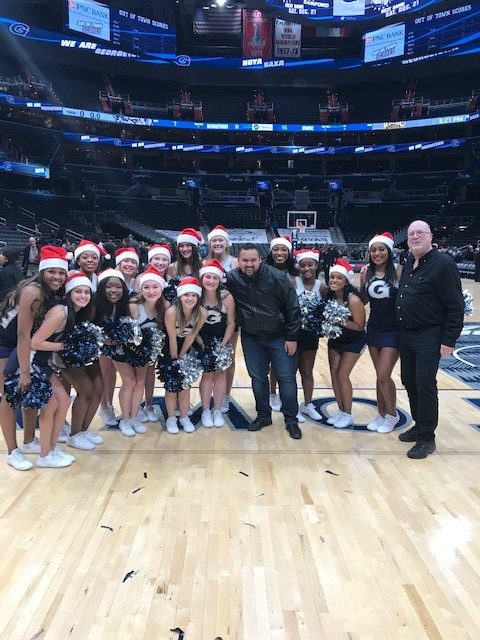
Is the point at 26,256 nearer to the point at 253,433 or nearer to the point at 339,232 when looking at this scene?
the point at 253,433

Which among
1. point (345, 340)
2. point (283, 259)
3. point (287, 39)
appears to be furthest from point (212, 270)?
point (287, 39)

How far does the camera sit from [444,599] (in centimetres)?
190

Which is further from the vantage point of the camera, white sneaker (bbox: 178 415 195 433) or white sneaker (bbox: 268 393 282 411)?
white sneaker (bbox: 268 393 282 411)

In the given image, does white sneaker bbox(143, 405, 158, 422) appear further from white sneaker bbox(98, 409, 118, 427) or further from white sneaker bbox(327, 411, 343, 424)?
white sneaker bbox(327, 411, 343, 424)

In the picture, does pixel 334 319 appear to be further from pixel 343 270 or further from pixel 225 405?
pixel 225 405

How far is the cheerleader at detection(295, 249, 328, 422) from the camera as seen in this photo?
3814 millimetres

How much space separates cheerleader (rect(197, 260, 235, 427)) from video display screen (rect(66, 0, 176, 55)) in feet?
98.4

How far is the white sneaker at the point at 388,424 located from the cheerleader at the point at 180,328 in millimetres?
1559

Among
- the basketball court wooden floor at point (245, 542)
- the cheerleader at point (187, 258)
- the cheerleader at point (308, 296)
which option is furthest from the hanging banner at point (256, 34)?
the basketball court wooden floor at point (245, 542)

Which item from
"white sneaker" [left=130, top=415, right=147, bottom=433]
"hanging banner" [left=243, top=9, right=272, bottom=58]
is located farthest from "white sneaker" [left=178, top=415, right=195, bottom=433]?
"hanging banner" [left=243, top=9, right=272, bottom=58]

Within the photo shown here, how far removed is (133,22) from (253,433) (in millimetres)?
32406

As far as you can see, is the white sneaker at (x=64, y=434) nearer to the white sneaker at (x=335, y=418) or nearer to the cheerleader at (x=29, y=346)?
the cheerleader at (x=29, y=346)

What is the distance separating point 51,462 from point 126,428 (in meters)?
0.68

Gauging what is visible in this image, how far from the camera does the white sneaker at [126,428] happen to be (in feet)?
11.9
